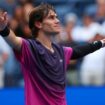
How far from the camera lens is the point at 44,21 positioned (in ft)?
17.8

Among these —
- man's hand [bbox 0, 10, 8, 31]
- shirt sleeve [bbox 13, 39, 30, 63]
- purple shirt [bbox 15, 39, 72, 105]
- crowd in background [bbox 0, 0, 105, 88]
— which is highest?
man's hand [bbox 0, 10, 8, 31]

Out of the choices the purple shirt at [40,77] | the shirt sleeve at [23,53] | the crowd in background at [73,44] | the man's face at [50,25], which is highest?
the man's face at [50,25]

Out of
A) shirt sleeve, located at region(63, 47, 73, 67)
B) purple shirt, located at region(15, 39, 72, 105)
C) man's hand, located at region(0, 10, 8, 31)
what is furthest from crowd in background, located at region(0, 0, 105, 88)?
man's hand, located at region(0, 10, 8, 31)

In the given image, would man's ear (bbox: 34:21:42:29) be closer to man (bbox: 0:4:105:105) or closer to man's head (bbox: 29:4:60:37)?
man's head (bbox: 29:4:60:37)

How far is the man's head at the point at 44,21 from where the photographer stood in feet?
17.7

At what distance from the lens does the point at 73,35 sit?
10.2m

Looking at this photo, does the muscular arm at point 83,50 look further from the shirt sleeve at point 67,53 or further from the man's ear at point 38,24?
the man's ear at point 38,24

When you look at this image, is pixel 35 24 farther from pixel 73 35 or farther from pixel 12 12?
pixel 12 12

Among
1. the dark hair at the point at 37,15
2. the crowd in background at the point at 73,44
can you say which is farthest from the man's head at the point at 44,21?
the crowd in background at the point at 73,44

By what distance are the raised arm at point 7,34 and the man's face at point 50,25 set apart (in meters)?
0.45

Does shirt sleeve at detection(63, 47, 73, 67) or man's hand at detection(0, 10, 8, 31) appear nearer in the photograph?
man's hand at detection(0, 10, 8, 31)

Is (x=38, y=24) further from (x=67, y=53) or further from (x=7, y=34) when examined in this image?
(x=7, y=34)

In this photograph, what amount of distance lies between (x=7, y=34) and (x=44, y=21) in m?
0.66

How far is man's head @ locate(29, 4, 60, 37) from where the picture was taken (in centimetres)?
540
